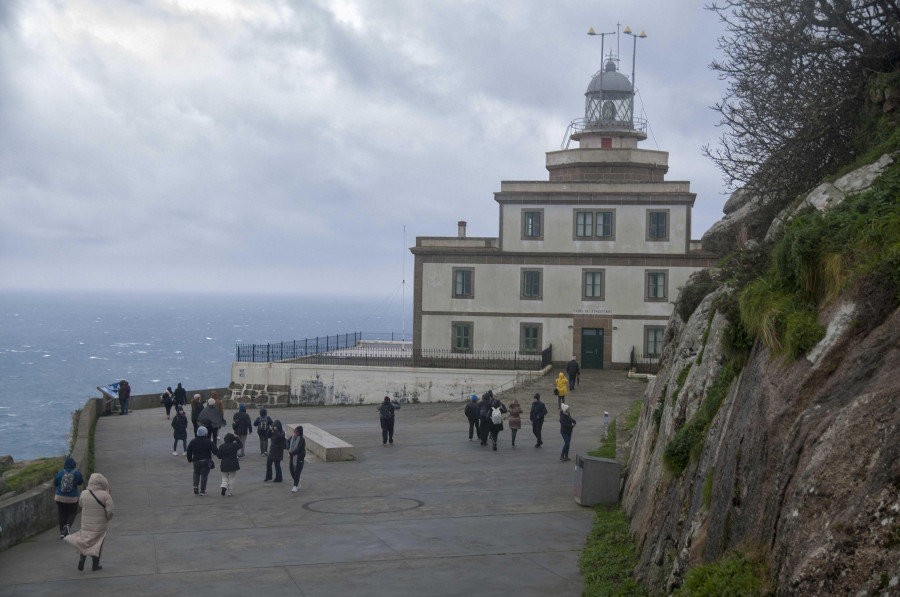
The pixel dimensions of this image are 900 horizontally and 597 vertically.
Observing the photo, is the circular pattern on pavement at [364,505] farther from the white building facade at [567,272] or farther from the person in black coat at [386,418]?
the white building facade at [567,272]

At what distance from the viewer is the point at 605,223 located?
4475 centimetres

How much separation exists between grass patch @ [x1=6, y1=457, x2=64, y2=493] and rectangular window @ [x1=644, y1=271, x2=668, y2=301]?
93.1 ft

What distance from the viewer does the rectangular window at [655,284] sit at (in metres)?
44.4

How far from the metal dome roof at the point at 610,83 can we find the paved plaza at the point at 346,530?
91.5ft

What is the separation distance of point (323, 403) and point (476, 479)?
23.8 m

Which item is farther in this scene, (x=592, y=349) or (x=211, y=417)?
(x=592, y=349)

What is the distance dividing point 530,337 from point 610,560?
32.2 m

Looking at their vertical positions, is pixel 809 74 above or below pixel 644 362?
above

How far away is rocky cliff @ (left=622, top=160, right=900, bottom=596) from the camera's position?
6.24 metres

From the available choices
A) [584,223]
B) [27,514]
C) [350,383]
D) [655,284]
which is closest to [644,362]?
[655,284]

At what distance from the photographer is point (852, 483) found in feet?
21.5

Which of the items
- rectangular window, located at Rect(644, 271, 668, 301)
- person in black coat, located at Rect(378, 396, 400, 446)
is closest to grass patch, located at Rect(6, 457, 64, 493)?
person in black coat, located at Rect(378, 396, 400, 446)

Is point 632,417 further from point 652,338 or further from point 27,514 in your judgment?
point 652,338

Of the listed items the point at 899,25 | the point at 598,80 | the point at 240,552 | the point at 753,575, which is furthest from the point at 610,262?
the point at 753,575
